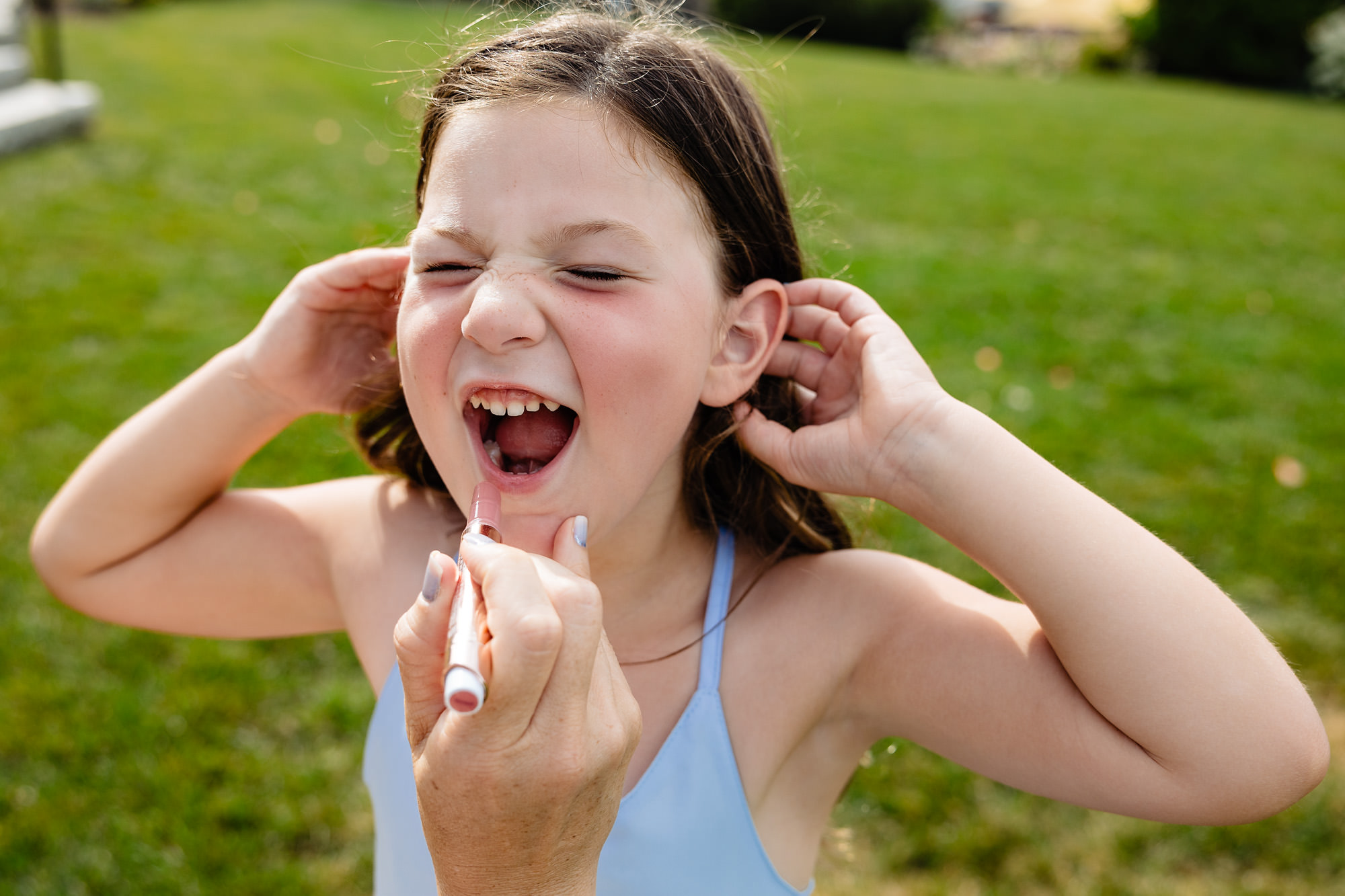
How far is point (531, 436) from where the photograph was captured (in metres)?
1.73

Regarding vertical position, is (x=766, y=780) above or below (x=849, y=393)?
below

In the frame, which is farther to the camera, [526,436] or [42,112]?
[42,112]

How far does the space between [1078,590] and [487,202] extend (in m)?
1.02

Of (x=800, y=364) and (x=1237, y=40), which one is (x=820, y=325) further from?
(x=1237, y=40)

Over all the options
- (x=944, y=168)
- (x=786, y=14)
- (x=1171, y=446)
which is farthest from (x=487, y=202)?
(x=786, y=14)

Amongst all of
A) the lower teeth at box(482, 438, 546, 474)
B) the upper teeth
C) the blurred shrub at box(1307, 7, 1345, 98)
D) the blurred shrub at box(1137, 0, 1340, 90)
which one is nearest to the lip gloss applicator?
the upper teeth

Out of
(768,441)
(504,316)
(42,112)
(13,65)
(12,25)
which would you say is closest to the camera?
(504,316)

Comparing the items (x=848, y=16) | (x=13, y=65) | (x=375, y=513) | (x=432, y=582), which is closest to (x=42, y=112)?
(x=13, y=65)

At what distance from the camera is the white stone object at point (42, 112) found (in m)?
7.92

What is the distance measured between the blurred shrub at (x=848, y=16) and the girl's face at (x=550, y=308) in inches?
979

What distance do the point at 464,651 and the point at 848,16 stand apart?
27042 mm

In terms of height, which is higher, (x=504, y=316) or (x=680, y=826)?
(x=504, y=316)

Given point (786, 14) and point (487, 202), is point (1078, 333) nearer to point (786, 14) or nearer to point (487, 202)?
point (487, 202)

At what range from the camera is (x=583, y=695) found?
1219 mm
